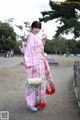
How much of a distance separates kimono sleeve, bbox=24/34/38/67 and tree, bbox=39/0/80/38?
19317 millimetres

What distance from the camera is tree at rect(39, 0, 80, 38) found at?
25.7 m

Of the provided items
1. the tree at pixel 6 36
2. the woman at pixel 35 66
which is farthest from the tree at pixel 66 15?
the tree at pixel 6 36

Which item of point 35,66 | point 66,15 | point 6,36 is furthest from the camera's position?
point 6,36

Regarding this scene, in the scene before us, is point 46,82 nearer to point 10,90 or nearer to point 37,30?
point 37,30

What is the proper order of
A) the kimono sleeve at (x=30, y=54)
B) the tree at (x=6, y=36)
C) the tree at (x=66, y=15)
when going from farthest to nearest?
1. the tree at (x=6, y=36)
2. the tree at (x=66, y=15)
3. the kimono sleeve at (x=30, y=54)

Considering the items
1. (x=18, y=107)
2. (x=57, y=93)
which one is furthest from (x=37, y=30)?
(x=57, y=93)

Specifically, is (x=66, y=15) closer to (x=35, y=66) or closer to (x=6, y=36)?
(x=35, y=66)

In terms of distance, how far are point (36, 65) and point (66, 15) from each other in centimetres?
2216

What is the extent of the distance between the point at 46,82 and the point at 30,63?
0.57 meters

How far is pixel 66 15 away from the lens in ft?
91.7

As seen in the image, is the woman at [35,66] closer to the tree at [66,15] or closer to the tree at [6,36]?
the tree at [66,15]

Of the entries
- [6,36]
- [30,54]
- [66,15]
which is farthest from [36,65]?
[6,36]

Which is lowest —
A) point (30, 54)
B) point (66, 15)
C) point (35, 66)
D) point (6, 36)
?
point (6, 36)

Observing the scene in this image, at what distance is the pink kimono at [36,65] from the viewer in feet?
20.4
